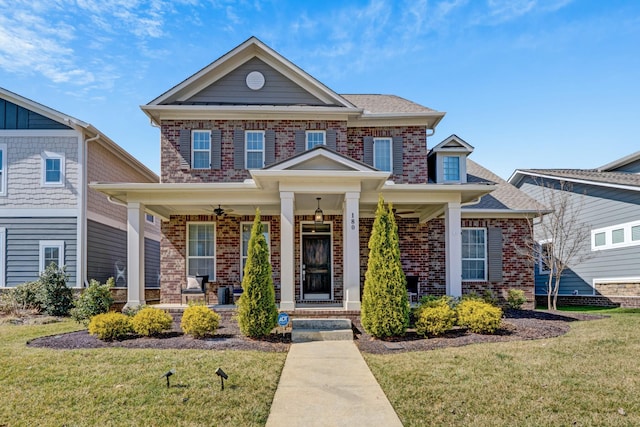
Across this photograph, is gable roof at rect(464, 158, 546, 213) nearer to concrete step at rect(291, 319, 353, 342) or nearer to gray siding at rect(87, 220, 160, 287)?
concrete step at rect(291, 319, 353, 342)

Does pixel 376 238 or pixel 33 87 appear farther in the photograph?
pixel 33 87

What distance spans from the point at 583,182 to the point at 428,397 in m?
13.2

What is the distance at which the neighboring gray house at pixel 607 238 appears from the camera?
559 inches

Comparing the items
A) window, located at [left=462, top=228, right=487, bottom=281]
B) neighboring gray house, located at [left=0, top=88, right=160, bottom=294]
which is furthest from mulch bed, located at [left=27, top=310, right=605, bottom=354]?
neighboring gray house, located at [left=0, top=88, right=160, bottom=294]

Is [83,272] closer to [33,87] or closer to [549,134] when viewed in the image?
[33,87]

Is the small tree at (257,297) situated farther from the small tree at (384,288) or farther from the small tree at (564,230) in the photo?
the small tree at (564,230)

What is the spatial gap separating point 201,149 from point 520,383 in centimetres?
1025

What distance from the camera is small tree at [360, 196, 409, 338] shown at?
352 inches

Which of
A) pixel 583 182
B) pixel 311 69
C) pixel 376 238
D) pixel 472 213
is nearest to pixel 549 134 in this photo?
pixel 583 182

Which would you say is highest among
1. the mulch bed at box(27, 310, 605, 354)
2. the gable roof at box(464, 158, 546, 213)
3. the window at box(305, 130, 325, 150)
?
the window at box(305, 130, 325, 150)

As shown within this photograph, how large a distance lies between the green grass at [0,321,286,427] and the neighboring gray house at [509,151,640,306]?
39.5ft

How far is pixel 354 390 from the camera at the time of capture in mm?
5938

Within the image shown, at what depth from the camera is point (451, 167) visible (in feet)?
49.5

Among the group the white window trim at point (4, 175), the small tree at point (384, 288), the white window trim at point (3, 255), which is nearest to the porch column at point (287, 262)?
the small tree at point (384, 288)
